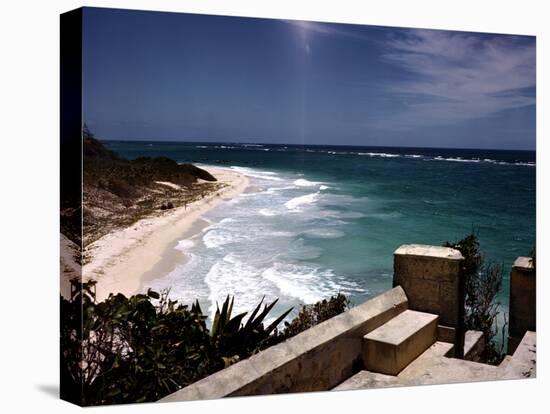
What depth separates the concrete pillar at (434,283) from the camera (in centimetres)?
514

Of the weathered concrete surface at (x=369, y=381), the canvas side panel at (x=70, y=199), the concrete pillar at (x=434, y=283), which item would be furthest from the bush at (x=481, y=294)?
the canvas side panel at (x=70, y=199)

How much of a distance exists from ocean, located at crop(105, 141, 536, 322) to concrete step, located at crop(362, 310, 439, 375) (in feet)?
1.10


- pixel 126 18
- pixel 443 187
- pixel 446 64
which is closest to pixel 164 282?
pixel 126 18

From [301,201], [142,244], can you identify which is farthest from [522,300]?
[142,244]

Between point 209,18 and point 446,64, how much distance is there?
1900mm

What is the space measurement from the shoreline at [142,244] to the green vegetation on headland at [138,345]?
8cm

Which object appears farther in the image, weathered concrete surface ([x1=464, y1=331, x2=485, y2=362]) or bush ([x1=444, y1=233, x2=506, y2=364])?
bush ([x1=444, y1=233, x2=506, y2=364])

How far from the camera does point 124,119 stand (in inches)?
176

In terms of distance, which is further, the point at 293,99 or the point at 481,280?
the point at 481,280

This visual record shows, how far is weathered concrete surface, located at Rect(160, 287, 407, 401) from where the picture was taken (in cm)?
406

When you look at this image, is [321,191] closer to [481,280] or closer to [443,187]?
[443,187]

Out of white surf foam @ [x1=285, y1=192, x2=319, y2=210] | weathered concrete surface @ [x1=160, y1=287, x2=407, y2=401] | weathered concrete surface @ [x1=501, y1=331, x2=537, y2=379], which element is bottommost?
weathered concrete surface @ [x1=501, y1=331, x2=537, y2=379]

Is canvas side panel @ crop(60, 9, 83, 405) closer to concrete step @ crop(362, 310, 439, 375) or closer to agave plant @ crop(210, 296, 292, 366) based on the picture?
agave plant @ crop(210, 296, 292, 366)

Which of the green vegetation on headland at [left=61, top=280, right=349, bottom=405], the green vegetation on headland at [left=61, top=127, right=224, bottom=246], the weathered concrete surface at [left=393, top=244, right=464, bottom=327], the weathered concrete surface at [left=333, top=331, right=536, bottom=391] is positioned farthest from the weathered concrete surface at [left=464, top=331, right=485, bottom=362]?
the green vegetation on headland at [left=61, top=127, right=224, bottom=246]
